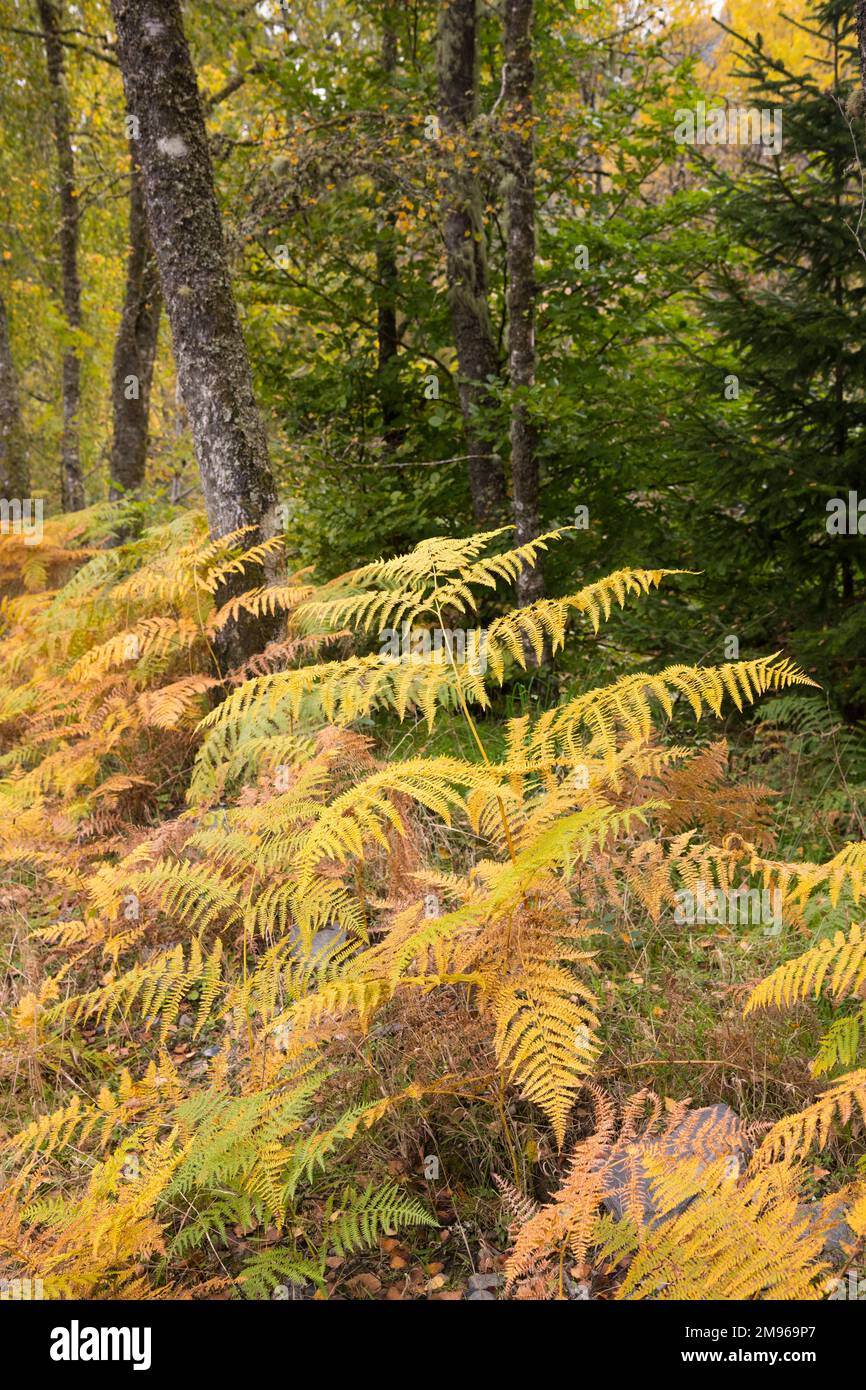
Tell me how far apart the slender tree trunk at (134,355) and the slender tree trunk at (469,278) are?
375 cm

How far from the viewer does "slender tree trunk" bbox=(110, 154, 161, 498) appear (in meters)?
8.88

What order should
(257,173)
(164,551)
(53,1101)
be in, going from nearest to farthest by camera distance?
(53,1101) < (257,173) < (164,551)

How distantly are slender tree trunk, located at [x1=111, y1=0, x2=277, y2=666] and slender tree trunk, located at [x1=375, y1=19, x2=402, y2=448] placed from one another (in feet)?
6.39

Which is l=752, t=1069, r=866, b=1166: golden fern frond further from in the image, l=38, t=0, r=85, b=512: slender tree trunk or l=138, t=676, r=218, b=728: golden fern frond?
l=38, t=0, r=85, b=512: slender tree trunk

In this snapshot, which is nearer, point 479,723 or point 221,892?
point 221,892

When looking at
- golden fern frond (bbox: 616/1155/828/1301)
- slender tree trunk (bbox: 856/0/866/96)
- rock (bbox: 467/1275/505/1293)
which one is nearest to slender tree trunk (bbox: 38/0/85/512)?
slender tree trunk (bbox: 856/0/866/96)

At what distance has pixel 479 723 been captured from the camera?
17.7 feet

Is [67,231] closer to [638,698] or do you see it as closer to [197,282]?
[197,282]

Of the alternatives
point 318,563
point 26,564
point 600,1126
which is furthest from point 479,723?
point 26,564

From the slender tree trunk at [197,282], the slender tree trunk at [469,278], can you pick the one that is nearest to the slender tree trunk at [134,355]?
the slender tree trunk at [469,278]

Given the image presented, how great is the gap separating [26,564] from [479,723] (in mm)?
4550

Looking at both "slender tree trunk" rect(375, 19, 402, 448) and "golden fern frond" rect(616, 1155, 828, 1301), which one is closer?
"golden fern frond" rect(616, 1155, 828, 1301)
